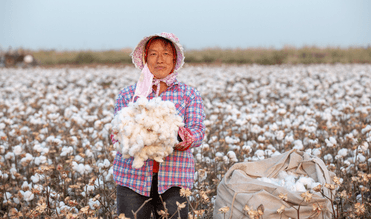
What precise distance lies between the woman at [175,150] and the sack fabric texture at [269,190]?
36 centimetres

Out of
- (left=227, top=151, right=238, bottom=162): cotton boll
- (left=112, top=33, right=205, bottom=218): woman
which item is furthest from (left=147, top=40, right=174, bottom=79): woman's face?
(left=227, top=151, right=238, bottom=162): cotton boll

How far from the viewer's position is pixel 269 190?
2.19 m

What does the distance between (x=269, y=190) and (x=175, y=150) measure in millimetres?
714

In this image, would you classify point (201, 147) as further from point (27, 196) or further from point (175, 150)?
point (27, 196)

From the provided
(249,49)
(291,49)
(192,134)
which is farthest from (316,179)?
(249,49)

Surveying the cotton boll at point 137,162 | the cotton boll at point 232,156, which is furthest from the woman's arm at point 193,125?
the cotton boll at point 232,156

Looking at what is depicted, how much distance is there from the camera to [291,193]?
2080 mm

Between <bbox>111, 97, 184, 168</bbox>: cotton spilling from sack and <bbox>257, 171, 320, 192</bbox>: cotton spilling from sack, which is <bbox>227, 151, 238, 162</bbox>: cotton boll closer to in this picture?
<bbox>257, 171, 320, 192</bbox>: cotton spilling from sack

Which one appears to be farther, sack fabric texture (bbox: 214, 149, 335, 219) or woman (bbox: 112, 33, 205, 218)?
sack fabric texture (bbox: 214, 149, 335, 219)

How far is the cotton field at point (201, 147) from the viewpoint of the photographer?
107 inches

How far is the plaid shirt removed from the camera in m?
1.99

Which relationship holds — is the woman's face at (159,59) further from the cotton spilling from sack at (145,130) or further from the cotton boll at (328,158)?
the cotton boll at (328,158)

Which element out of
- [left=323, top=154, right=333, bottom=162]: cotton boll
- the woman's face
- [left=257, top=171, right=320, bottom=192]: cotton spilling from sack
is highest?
the woman's face

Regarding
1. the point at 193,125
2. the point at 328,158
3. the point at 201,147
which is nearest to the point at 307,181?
the point at 193,125
